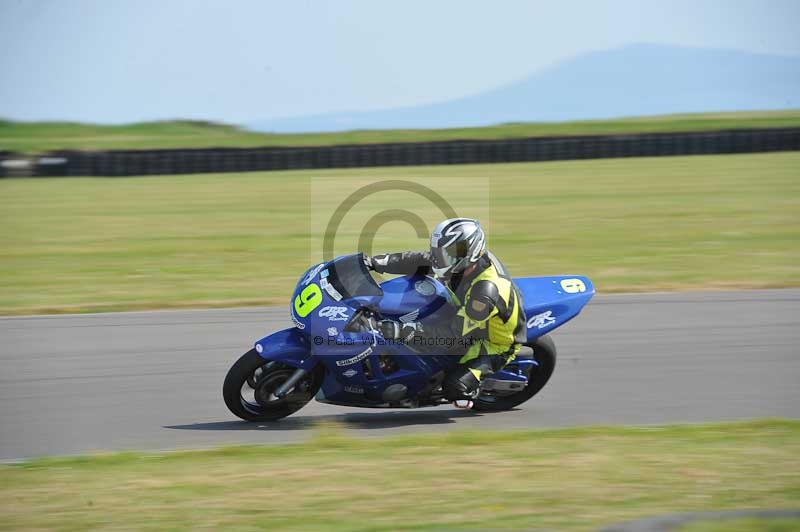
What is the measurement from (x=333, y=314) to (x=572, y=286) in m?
2.03

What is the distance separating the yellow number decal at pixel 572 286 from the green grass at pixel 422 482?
131 cm

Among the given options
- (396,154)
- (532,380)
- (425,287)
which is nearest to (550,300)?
(532,380)

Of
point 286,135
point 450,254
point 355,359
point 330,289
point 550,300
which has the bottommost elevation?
point 286,135

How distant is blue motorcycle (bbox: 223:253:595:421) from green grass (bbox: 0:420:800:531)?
0.55 meters

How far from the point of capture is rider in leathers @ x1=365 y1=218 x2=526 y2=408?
6.35 m

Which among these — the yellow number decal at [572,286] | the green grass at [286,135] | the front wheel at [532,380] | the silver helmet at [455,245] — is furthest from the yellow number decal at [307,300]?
the green grass at [286,135]

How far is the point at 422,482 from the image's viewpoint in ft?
16.7

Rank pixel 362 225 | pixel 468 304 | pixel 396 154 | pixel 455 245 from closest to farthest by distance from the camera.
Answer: pixel 455 245, pixel 468 304, pixel 362 225, pixel 396 154

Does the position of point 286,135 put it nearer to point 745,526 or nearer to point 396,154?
point 396,154

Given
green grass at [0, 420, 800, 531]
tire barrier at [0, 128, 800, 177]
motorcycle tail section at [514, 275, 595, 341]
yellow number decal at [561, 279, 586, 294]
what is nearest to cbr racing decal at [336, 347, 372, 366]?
green grass at [0, 420, 800, 531]

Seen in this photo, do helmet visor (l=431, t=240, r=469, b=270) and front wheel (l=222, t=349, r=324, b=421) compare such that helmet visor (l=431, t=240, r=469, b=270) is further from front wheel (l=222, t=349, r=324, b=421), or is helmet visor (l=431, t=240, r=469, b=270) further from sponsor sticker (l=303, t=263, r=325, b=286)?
front wheel (l=222, t=349, r=324, b=421)

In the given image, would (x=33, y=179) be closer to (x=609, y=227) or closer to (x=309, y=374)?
(x=609, y=227)

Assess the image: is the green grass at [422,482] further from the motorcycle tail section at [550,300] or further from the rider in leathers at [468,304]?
the motorcycle tail section at [550,300]

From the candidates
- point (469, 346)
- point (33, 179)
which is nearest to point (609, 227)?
point (469, 346)
